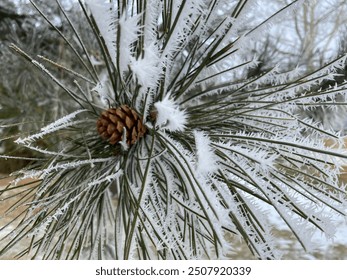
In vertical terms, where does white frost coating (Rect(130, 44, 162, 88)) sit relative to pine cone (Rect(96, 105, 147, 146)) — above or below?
above

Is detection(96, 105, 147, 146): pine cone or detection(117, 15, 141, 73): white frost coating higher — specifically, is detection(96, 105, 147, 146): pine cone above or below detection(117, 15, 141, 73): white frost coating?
below

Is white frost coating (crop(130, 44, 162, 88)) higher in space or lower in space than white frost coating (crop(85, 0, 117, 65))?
lower

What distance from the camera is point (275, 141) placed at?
0.68ft

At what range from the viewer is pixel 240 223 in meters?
0.20

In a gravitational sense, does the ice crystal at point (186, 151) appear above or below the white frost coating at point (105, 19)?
below

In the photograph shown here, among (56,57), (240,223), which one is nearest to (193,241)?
(240,223)

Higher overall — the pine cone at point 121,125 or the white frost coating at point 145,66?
the white frost coating at point 145,66

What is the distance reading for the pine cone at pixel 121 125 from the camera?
0.79 ft

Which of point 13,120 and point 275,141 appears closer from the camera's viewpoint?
point 275,141

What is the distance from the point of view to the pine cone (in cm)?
24

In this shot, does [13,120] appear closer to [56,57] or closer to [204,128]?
[56,57]

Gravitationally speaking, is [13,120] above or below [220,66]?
below

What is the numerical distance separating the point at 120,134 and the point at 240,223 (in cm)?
8

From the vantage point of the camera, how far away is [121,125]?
9.5 inches
